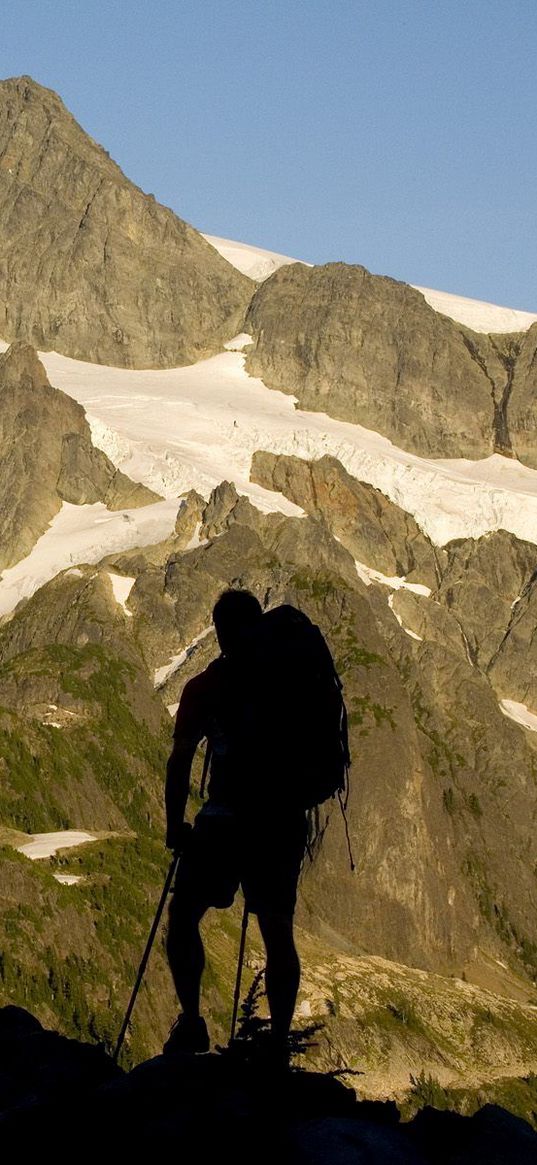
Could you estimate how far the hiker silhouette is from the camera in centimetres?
1289

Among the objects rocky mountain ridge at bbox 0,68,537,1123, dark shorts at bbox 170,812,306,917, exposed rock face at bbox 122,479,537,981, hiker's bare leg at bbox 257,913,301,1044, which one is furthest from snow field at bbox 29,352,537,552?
hiker's bare leg at bbox 257,913,301,1044

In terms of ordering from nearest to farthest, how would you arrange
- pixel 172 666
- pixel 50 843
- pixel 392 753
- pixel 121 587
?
pixel 50 843, pixel 392 753, pixel 172 666, pixel 121 587

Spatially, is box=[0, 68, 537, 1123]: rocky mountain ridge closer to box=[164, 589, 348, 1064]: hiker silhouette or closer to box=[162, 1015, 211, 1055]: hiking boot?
box=[162, 1015, 211, 1055]: hiking boot

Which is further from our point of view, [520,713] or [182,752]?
[520,713]

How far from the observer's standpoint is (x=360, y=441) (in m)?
197

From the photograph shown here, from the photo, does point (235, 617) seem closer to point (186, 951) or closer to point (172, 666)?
point (186, 951)

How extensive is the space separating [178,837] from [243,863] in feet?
1.63

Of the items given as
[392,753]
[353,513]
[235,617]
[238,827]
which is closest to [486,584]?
[353,513]

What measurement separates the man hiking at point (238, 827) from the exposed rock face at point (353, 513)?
152 metres

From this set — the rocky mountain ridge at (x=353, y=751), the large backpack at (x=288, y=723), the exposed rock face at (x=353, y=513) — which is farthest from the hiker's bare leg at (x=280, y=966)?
the exposed rock face at (x=353, y=513)

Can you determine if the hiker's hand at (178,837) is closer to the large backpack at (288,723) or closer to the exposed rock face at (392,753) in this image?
the large backpack at (288,723)

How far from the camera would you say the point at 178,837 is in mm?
13141

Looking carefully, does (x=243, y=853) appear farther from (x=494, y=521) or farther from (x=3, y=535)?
(x=494, y=521)

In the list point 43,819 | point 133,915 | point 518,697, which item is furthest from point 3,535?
point 133,915
